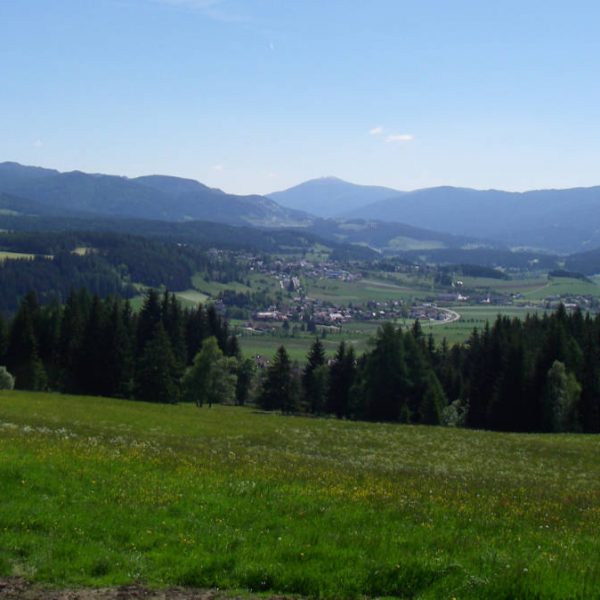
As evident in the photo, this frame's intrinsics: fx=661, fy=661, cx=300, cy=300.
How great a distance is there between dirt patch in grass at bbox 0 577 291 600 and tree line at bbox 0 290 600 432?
6323 cm

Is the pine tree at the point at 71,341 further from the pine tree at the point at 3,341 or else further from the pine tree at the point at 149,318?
the pine tree at the point at 149,318

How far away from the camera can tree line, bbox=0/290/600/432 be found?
236 feet

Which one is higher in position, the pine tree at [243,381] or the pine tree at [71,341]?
the pine tree at [71,341]

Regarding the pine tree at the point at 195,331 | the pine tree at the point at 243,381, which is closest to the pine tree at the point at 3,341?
the pine tree at the point at 195,331

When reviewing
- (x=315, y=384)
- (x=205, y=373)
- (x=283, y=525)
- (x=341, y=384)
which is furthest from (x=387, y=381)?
(x=283, y=525)

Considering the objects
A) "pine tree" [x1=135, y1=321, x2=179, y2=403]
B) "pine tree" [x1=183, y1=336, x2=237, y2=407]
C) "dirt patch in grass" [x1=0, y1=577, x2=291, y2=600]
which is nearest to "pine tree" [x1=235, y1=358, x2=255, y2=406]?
"pine tree" [x1=183, y1=336, x2=237, y2=407]

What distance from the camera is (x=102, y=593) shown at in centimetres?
1205

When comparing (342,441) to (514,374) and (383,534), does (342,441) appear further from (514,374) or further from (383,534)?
(514,374)

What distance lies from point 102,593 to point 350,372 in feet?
271

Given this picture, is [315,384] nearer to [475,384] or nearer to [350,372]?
[350,372]

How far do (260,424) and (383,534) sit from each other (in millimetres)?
33863

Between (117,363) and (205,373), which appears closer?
(117,363)

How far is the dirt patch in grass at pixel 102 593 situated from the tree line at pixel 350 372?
207 feet

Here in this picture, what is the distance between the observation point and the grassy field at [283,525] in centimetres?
1256
